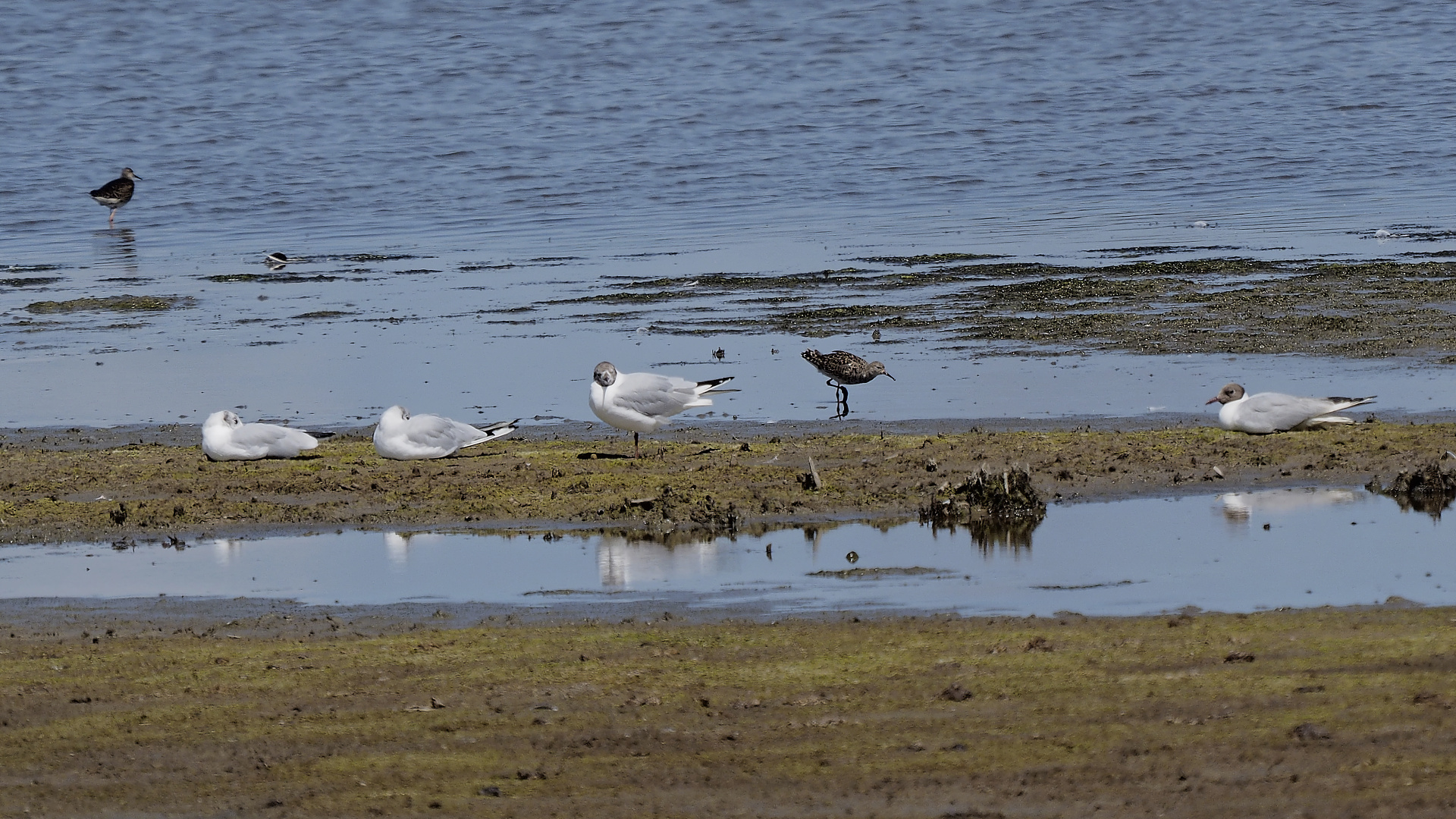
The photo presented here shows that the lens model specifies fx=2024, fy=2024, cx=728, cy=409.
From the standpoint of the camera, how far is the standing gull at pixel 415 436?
516 inches

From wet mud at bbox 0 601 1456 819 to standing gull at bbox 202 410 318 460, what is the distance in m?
4.50

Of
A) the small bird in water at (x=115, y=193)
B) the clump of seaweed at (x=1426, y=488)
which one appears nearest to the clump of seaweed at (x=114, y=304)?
the small bird in water at (x=115, y=193)

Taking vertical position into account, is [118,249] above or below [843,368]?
below

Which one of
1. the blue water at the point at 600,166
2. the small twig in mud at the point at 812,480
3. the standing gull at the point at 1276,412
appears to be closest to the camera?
the small twig in mud at the point at 812,480

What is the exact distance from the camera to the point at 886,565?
32.7 ft

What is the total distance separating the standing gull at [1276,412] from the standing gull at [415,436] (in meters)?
4.99

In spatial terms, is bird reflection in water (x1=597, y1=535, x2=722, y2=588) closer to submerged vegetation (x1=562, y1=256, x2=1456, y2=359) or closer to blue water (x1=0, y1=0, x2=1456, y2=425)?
blue water (x1=0, y1=0, x2=1456, y2=425)

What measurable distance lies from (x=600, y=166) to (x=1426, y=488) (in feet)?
99.0

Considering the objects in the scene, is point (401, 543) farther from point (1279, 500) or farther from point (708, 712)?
point (1279, 500)

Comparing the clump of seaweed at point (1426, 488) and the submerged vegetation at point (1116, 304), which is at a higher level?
the clump of seaweed at point (1426, 488)

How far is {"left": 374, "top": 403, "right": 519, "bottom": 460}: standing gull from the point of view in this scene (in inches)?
516

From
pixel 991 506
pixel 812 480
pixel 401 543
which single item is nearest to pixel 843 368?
pixel 812 480

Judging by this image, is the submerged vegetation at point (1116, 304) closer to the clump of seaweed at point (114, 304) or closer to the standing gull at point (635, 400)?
the standing gull at point (635, 400)

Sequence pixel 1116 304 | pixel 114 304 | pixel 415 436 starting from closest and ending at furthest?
pixel 415 436 < pixel 1116 304 < pixel 114 304
